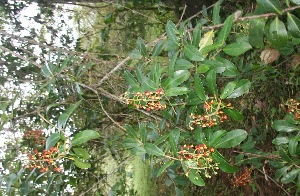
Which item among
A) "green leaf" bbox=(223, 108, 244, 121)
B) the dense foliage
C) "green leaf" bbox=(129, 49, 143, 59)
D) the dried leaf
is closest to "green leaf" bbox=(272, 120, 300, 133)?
the dense foliage

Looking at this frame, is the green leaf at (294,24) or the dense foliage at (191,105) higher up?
the green leaf at (294,24)

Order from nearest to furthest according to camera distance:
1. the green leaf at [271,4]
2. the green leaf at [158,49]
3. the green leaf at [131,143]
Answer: the green leaf at [271,4] < the green leaf at [131,143] < the green leaf at [158,49]

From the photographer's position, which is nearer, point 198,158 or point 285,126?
point 198,158

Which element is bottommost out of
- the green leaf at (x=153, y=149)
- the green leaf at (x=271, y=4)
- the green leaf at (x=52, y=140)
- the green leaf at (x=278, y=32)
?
the green leaf at (x=153, y=149)

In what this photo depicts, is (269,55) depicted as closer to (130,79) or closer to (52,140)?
(130,79)

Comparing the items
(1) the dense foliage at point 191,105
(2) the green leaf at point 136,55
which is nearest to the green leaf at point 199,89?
(1) the dense foliage at point 191,105

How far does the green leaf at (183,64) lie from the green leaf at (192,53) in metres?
0.04

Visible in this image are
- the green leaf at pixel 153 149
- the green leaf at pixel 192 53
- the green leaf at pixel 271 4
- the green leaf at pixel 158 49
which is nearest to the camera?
the green leaf at pixel 271 4

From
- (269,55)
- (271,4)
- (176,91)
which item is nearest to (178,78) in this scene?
(176,91)

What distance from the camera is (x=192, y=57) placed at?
130cm

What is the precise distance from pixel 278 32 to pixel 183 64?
0.37 m

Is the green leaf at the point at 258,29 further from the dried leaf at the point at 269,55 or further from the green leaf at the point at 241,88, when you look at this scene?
the dried leaf at the point at 269,55

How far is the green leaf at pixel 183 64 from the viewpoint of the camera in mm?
1353

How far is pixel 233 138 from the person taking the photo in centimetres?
131
